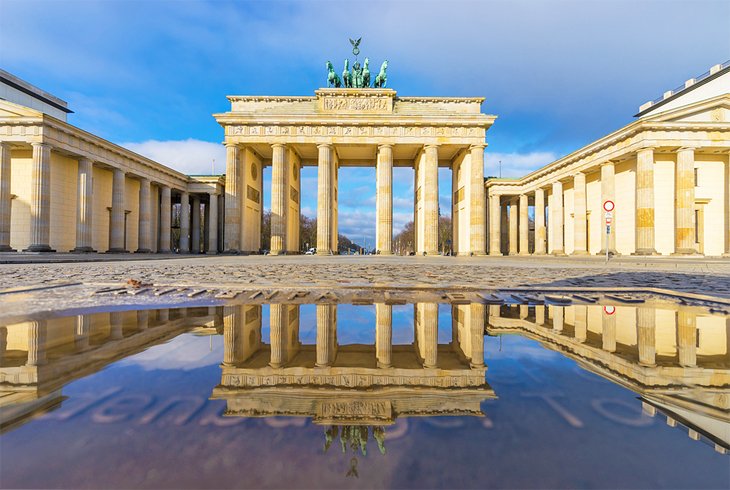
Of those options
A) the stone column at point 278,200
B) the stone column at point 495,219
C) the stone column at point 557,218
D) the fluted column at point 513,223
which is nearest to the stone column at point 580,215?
the stone column at point 557,218

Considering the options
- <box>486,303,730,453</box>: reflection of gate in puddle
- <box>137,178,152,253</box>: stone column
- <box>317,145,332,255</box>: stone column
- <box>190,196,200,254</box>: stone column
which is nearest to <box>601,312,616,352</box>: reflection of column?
<box>486,303,730,453</box>: reflection of gate in puddle

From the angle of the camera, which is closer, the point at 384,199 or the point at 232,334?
the point at 232,334

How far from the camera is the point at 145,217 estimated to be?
99.8 feet

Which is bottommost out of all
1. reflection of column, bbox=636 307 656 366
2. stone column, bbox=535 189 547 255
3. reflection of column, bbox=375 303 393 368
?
reflection of column, bbox=375 303 393 368

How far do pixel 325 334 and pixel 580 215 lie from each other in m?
31.3

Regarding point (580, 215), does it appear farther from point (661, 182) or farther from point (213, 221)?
point (213, 221)

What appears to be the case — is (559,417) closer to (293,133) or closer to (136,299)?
(136,299)

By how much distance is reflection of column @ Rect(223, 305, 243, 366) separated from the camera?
7.32 ft

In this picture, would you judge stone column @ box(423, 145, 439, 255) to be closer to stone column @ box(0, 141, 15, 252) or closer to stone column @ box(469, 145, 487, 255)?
stone column @ box(469, 145, 487, 255)

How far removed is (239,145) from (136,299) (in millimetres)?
26832

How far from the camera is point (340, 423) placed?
1.36 metres

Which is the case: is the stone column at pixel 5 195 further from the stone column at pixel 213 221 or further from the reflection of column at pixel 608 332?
the reflection of column at pixel 608 332

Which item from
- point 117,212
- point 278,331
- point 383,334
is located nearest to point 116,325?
point 278,331

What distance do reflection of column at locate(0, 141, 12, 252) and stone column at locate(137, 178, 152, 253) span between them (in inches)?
401
